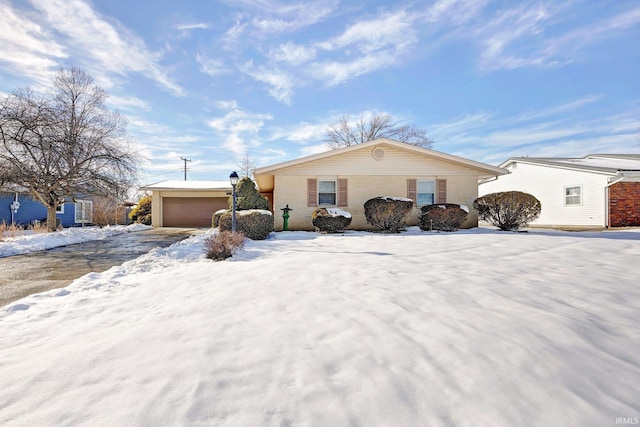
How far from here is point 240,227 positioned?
9391mm

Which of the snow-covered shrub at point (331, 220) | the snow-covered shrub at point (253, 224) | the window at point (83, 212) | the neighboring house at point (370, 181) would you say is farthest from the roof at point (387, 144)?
the window at point (83, 212)

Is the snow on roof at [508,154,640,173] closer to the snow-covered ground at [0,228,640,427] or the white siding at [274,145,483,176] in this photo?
the white siding at [274,145,483,176]

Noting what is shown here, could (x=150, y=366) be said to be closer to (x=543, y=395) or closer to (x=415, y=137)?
(x=543, y=395)

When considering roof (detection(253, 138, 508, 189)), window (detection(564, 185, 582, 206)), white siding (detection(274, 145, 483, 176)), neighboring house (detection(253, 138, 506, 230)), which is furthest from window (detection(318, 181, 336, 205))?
window (detection(564, 185, 582, 206))

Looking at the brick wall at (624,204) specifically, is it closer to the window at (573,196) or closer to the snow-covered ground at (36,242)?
the window at (573,196)

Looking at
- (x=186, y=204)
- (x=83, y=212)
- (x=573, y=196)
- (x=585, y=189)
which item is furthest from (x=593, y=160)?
(x=83, y=212)

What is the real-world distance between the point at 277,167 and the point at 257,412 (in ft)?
35.5

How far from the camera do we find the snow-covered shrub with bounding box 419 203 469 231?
11.0 metres

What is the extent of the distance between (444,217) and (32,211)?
25.3 m

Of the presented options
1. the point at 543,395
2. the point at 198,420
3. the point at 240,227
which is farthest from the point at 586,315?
the point at 240,227

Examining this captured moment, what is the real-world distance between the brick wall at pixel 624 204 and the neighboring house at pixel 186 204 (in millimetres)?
20431

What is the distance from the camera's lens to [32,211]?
18219 millimetres

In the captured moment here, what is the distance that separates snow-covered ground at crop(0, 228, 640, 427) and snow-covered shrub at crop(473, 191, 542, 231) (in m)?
7.25

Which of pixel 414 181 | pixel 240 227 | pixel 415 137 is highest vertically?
pixel 415 137
